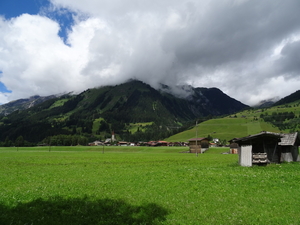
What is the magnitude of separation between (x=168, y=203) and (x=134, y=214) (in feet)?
10.4

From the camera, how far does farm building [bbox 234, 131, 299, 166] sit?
38.3 metres

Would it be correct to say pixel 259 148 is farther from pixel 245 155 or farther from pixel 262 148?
pixel 245 155

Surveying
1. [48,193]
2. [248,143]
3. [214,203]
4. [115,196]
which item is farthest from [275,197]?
[248,143]

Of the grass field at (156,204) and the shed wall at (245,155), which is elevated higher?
the shed wall at (245,155)

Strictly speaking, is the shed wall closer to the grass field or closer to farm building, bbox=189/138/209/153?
the grass field

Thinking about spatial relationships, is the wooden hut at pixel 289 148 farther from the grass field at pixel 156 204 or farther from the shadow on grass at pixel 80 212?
the shadow on grass at pixel 80 212

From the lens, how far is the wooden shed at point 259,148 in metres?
38.3

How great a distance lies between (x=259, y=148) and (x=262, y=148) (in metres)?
0.51

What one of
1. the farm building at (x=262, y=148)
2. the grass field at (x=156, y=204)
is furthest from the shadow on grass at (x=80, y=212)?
the farm building at (x=262, y=148)

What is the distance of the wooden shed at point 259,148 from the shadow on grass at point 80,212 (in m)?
29.8

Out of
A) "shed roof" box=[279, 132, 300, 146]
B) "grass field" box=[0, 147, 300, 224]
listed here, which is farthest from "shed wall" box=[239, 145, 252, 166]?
"grass field" box=[0, 147, 300, 224]

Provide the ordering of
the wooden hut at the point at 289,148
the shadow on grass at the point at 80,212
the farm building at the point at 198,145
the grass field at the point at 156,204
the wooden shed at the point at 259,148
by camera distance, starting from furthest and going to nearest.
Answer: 1. the farm building at the point at 198,145
2. the wooden hut at the point at 289,148
3. the wooden shed at the point at 259,148
4. the grass field at the point at 156,204
5. the shadow on grass at the point at 80,212

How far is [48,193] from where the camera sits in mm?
17500

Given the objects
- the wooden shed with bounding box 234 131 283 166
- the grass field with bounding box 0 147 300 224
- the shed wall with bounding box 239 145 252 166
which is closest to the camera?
the grass field with bounding box 0 147 300 224
